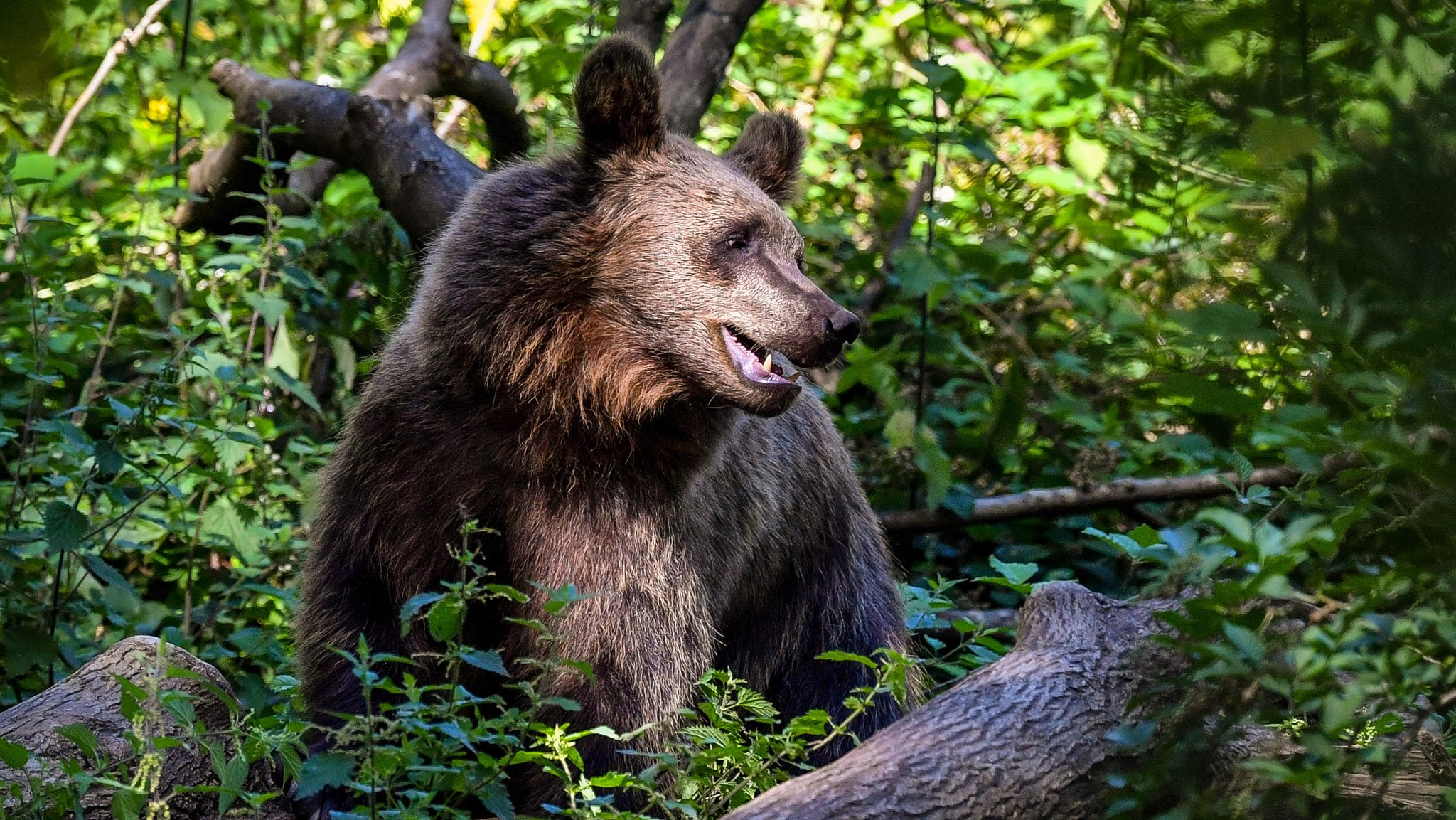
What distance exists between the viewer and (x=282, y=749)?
269cm

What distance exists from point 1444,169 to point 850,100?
785 centimetres

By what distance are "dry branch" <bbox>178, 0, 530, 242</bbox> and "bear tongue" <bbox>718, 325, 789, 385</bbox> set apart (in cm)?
198

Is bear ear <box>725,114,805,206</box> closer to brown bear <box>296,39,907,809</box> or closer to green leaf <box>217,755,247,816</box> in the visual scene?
brown bear <box>296,39,907,809</box>

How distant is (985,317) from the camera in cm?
735

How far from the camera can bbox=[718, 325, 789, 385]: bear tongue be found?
11.8 feet

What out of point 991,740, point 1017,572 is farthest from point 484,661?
point 1017,572

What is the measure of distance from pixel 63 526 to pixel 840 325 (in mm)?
2233

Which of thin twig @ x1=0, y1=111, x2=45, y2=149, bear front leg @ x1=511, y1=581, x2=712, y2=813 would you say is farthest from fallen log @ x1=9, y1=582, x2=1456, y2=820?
thin twig @ x1=0, y1=111, x2=45, y2=149

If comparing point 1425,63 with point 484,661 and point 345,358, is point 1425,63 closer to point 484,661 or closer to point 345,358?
point 484,661

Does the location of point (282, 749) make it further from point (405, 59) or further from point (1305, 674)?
point (405, 59)

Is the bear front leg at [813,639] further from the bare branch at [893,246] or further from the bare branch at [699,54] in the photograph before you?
the bare branch at [893,246]

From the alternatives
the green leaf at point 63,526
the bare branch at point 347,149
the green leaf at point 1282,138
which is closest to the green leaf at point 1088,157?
the bare branch at point 347,149

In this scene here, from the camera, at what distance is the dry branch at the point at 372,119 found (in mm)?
5441

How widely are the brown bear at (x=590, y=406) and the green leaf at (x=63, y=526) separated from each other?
24.8 inches
